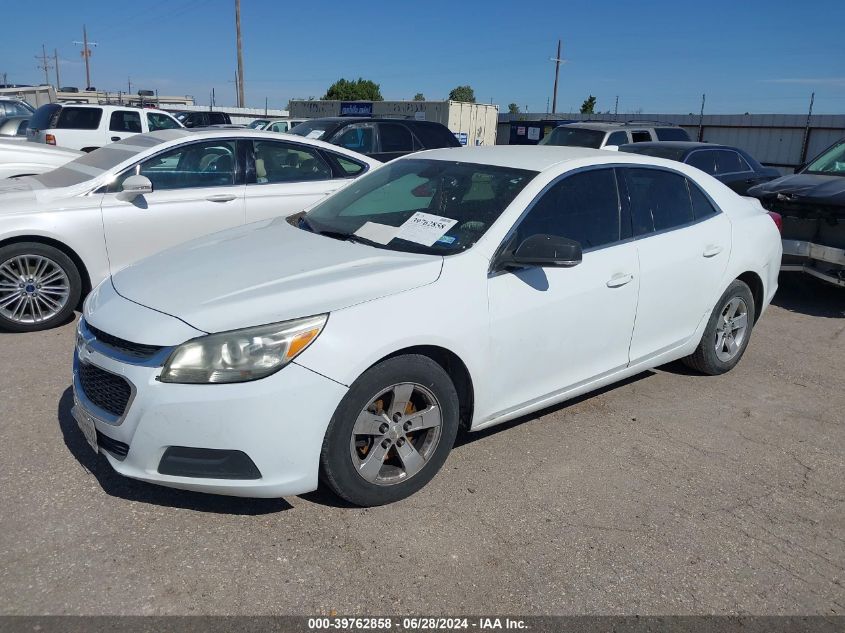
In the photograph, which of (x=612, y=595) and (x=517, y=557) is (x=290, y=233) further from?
(x=612, y=595)

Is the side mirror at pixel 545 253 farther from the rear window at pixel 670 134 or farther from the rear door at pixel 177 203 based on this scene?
the rear window at pixel 670 134

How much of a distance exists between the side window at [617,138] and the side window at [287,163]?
7859 mm

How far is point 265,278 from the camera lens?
3.29 metres

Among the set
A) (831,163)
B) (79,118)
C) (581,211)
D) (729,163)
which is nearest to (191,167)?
(581,211)

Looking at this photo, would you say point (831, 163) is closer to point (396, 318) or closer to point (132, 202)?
point (396, 318)

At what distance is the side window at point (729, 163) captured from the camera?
1048cm

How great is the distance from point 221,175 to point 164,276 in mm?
3235

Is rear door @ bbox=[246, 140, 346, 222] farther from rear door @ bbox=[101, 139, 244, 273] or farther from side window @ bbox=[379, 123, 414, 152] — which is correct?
side window @ bbox=[379, 123, 414, 152]

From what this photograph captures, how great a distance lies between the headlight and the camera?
2.88 metres

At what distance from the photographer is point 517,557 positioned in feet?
9.91

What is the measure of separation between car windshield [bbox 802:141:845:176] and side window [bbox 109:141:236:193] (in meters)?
6.41

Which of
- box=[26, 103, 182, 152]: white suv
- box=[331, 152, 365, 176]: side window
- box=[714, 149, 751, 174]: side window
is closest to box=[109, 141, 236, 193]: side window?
box=[331, 152, 365, 176]: side window

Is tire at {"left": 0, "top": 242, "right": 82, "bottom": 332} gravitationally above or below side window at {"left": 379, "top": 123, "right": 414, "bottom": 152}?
below

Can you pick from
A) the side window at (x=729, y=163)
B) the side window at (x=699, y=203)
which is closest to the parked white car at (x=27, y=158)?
the side window at (x=699, y=203)
